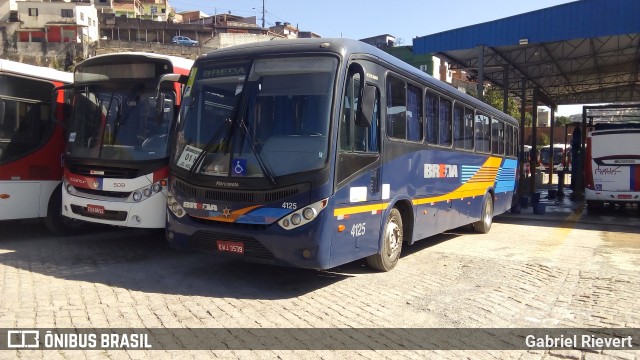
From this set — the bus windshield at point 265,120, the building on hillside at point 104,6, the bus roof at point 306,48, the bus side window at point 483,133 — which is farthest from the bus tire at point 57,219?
the building on hillside at point 104,6

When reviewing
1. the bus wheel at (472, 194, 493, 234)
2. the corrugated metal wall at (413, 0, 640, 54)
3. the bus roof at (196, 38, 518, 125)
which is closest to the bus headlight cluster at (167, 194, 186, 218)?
the bus roof at (196, 38, 518, 125)

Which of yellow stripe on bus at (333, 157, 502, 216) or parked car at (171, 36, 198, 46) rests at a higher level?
parked car at (171, 36, 198, 46)

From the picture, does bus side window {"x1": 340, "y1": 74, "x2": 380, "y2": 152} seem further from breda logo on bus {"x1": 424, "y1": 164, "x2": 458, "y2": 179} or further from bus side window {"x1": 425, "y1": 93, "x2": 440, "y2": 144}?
bus side window {"x1": 425, "y1": 93, "x2": 440, "y2": 144}

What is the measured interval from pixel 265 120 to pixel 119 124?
3.26 meters

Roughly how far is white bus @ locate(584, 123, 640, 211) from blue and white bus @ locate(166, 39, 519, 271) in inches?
491

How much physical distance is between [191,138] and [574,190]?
21.8 m

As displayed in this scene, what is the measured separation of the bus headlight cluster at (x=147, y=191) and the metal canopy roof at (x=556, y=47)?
598 inches

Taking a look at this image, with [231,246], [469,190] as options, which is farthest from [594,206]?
[231,246]

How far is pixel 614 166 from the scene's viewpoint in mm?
16750

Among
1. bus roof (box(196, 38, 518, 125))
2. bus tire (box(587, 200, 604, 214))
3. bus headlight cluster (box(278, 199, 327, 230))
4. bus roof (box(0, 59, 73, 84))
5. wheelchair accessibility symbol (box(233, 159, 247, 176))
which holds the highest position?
bus roof (box(0, 59, 73, 84))

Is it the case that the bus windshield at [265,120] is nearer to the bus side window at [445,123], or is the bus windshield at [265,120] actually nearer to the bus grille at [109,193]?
the bus grille at [109,193]

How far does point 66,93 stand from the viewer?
9141mm

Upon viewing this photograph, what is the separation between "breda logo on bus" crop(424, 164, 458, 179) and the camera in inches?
327

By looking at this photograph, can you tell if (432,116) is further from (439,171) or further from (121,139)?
(121,139)
